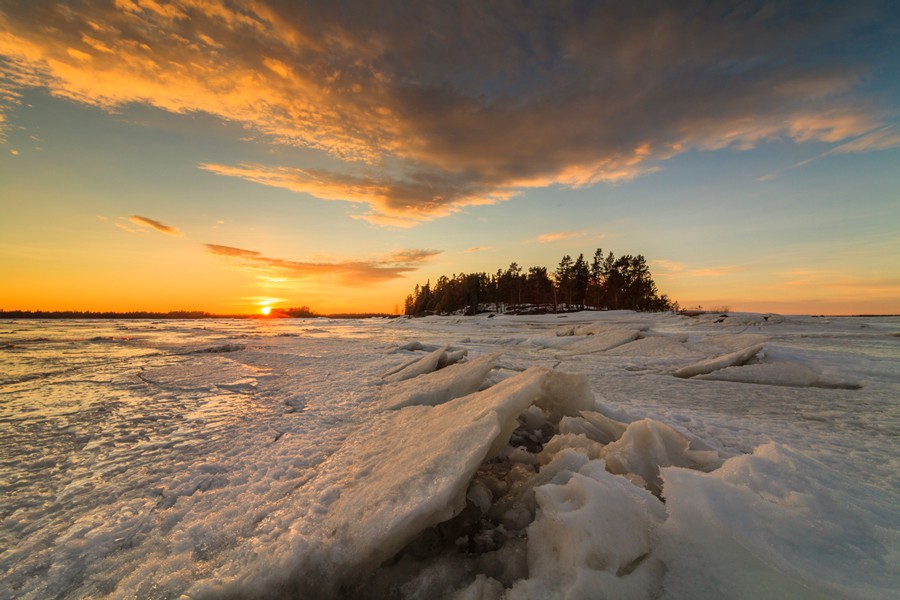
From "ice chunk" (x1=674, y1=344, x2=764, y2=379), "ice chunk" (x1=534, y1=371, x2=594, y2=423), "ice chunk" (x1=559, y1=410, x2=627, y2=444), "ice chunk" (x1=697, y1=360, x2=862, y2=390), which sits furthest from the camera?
"ice chunk" (x1=674, y1=344, x2=764, y2=379)

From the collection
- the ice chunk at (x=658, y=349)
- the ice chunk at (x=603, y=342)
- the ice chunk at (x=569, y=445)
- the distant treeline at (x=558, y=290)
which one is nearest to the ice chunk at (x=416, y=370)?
the ice chunk at (x=569, y=445)

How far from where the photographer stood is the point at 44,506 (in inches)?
96.5

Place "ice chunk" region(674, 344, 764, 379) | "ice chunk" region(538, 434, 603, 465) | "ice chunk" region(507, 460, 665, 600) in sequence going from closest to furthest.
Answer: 1. "ice chunk" region(507, 460, 665, 600)
2. "ice chunk" region(538, 434, 603, 465)
3. "ice chunk" region(674, 344, 764, 379)

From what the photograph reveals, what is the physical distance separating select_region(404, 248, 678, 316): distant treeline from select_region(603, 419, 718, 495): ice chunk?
6400cm

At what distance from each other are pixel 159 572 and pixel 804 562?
2961 millimetres

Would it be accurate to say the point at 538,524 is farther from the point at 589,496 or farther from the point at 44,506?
the point at 44,506

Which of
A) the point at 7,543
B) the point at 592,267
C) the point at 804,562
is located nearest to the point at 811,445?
the point at 804,562

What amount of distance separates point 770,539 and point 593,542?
0.75 meters

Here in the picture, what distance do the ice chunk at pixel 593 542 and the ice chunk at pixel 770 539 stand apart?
0.10 meters

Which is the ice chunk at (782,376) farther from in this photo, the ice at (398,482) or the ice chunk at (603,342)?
the ice at (398,482)

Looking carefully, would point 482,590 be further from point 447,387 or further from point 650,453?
point 447,387

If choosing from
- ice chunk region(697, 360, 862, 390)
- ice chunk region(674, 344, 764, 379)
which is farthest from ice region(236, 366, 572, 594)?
ice chunk region(697, 360, 862, 390)

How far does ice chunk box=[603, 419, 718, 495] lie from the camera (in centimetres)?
237

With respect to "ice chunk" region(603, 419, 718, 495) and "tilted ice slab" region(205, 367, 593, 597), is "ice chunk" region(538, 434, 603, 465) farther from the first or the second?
"tilted ice slab" region(205, 367, 593, 597)
